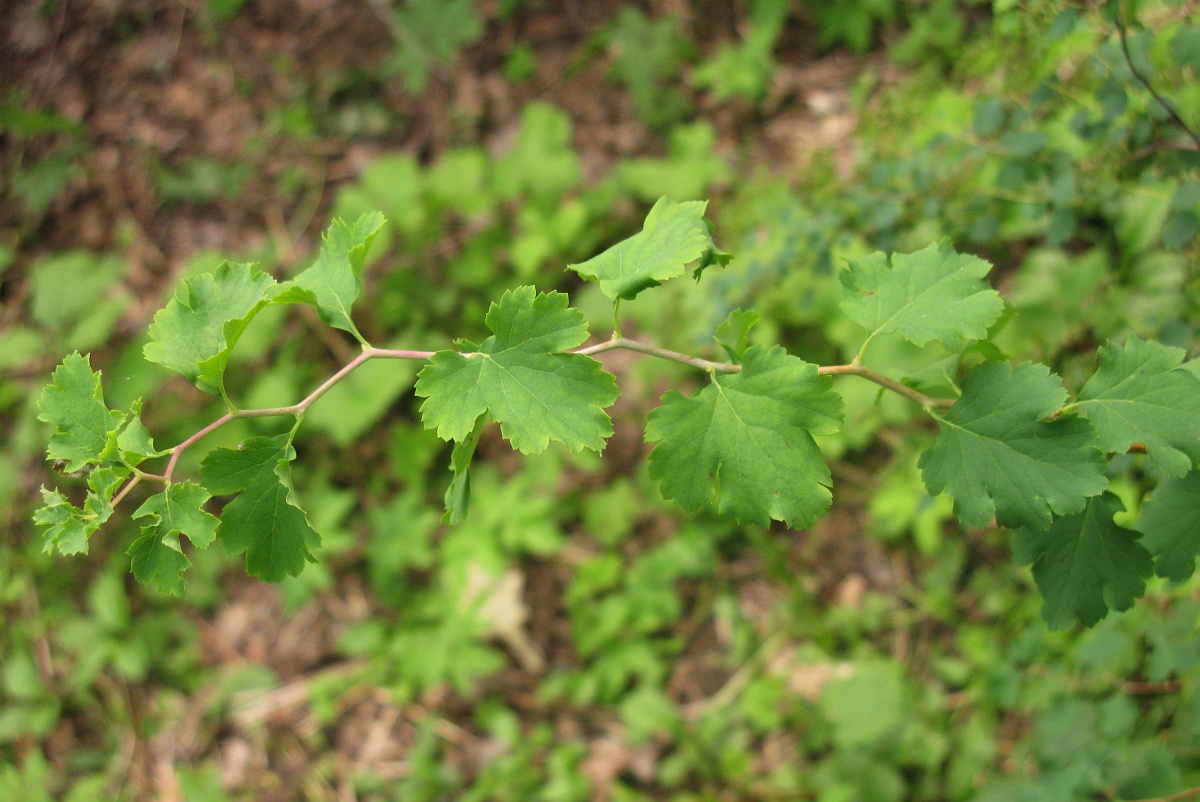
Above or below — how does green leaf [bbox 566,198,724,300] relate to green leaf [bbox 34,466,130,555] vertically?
above

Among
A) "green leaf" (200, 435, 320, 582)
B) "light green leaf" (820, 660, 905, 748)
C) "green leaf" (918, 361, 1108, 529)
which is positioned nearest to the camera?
"green leaf" (918, 361, 1108, 529)

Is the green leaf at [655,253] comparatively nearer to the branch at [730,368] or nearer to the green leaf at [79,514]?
the branch at [730,368]

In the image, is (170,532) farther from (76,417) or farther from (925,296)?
(925,296)

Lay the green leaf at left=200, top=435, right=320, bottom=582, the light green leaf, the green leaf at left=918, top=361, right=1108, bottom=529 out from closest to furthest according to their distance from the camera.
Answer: the green leaf at left=918, top=361, right=1108, bottom=529
the green leaf at left=200, top=435, right=320, bottom=582
the light green leaf

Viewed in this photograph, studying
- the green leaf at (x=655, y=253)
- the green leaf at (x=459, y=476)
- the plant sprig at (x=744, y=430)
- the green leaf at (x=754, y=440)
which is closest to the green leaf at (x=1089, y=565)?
the plant sprig at (x=744, y=430)

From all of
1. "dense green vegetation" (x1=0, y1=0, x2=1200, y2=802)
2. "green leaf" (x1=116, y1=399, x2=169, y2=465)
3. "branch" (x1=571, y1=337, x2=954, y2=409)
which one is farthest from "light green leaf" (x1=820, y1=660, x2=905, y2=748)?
"green leaf" (x1=116, y1=399, x2=169, y2=465)

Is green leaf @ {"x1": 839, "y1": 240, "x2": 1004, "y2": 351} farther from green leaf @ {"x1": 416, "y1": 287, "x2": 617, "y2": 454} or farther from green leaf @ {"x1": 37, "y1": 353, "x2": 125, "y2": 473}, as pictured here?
green leaf @ {"x1": 37, "y1": 353, "x2": 125, "y2": 473}
